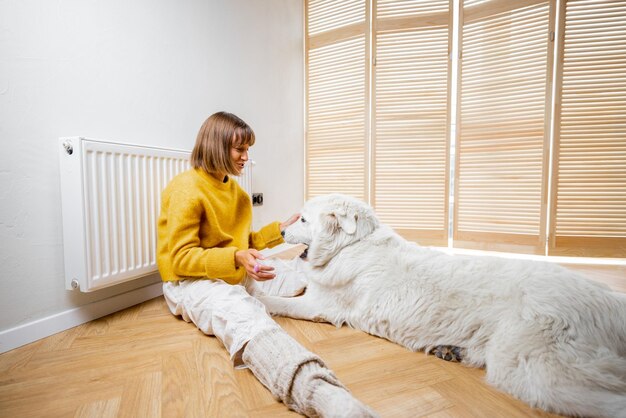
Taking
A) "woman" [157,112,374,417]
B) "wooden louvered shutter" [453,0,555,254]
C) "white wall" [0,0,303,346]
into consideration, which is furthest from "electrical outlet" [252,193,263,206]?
"wooden louvered shutter" [453,0,555,254]

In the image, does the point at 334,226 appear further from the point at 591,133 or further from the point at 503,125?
the point at 591,133

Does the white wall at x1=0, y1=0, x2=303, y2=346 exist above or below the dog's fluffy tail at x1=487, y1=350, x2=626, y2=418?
above

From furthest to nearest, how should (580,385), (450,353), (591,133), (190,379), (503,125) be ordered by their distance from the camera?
1. (503,125)
2. (591,133)
3. (450,353)
4. (190,379)
5. (580,385)

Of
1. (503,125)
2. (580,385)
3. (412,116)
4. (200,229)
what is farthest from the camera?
(412,116)

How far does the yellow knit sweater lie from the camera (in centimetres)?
136

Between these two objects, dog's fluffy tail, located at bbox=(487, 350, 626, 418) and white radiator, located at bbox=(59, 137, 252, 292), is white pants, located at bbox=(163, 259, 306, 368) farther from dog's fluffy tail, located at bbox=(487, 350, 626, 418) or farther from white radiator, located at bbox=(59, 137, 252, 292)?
dog's fluffy tail, located at bbox=(487, 350, 626, 418)

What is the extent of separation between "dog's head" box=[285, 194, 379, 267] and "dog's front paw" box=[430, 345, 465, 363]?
1.84ft

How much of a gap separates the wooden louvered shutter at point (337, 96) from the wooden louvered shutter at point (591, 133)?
1758 millimetres

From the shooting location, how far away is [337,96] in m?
3.44

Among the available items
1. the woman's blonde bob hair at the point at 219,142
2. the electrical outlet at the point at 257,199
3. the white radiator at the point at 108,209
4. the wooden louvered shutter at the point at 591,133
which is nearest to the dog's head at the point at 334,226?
the woman's blonde bob hair at the point at 219,142

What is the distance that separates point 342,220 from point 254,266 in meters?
0.47

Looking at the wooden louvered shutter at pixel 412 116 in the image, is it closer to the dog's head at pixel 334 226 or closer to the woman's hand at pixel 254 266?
the dog's head at pixel 334 226

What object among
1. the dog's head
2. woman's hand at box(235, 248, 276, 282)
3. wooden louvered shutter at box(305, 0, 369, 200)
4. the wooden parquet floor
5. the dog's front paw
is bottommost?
the wooden parquet floor

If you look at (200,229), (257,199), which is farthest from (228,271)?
(257,199)
